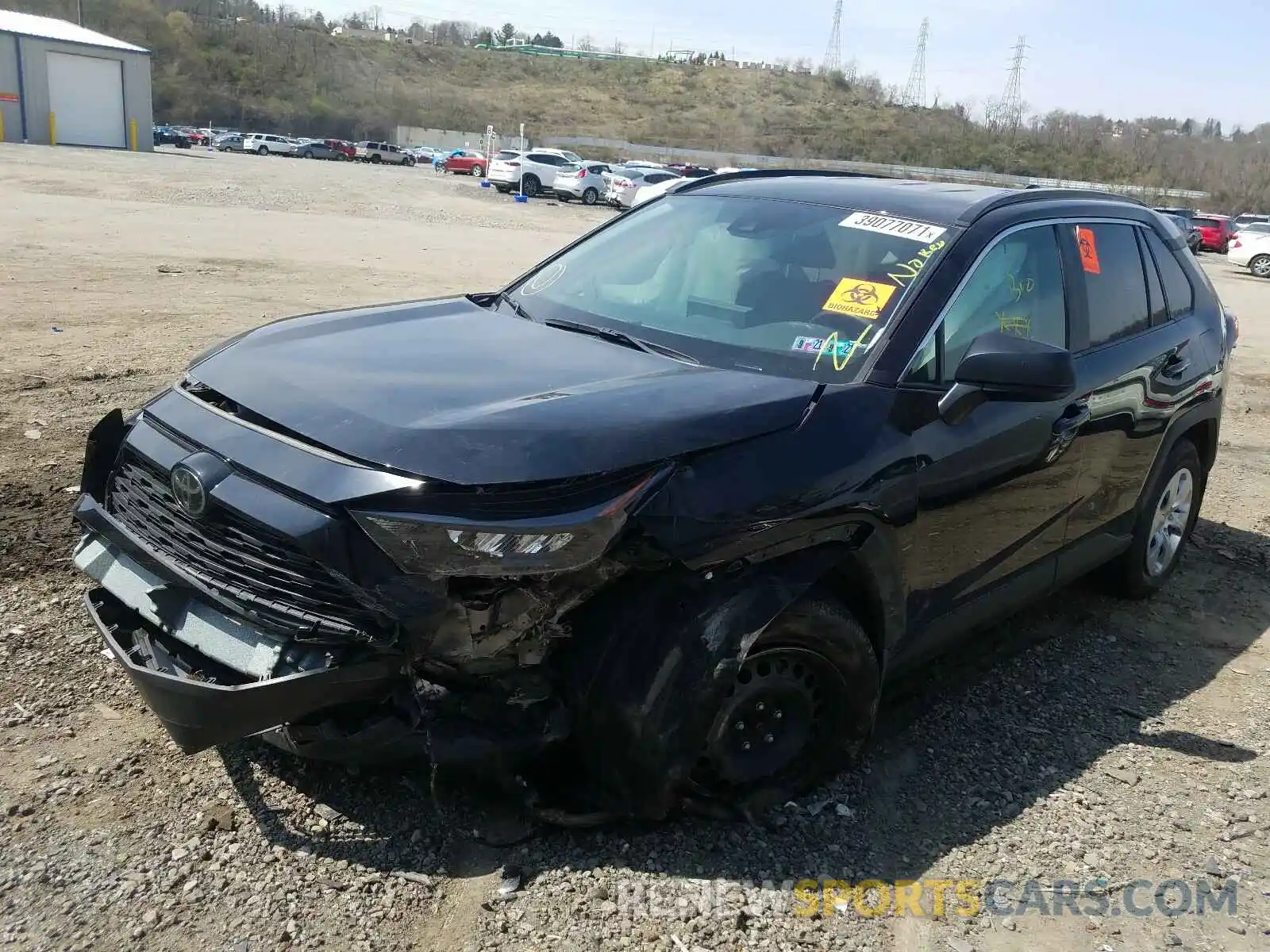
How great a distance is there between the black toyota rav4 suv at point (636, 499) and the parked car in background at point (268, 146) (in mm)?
66518

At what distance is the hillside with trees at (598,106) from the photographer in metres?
81.2

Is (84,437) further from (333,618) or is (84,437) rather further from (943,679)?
(943,679)

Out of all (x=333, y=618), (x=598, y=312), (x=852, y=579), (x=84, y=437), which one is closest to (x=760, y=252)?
(x=598, y=312)

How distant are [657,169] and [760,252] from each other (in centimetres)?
3882

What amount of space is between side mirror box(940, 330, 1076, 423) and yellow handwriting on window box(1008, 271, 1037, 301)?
64 centimetres

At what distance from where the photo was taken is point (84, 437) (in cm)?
586

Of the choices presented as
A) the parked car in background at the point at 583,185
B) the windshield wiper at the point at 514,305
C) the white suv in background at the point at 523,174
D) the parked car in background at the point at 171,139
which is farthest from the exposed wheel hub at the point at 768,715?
the parked car in background at the point at 171,139

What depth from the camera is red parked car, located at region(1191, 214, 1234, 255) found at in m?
36.1

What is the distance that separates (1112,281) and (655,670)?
9.52ft

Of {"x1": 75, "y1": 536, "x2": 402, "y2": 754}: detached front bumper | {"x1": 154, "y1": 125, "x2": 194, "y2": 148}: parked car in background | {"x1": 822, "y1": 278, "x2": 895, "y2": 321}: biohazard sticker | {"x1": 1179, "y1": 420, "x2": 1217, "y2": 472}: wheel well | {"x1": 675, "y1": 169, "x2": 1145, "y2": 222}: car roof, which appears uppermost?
{"x1": 675, "y1": 169, "x2": 1145, "y2": 222}: car roof

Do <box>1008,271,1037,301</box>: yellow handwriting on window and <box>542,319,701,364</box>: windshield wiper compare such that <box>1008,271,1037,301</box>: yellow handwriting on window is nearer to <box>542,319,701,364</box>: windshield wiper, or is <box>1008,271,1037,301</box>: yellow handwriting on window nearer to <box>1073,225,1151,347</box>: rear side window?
<box>1073,225,1151,347</box>: rear side window

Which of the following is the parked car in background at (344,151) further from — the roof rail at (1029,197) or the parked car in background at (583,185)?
the roof rail at (1029,197)

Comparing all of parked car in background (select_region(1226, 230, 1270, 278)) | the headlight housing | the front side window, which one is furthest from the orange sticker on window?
parked car in background (select_region(1226, 230, 1270, 278))

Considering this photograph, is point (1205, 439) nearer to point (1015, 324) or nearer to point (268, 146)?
point (1015, 324)
